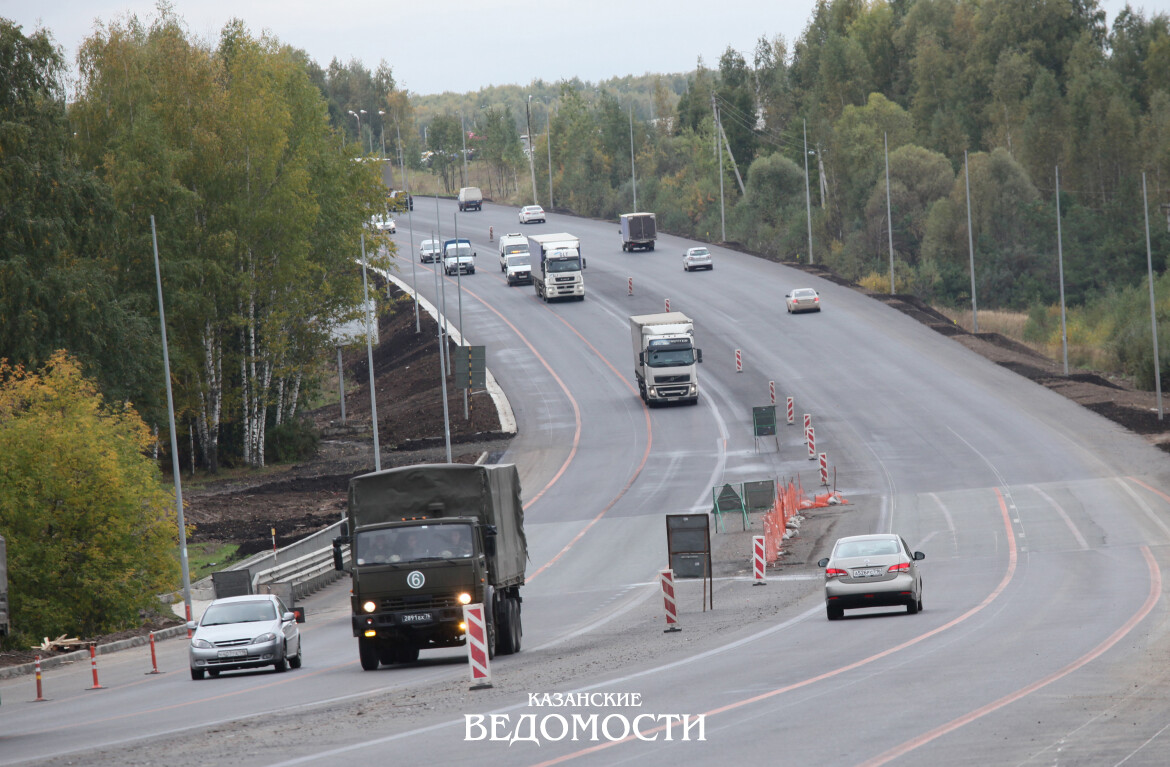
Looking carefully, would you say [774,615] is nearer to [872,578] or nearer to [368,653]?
[872,578]

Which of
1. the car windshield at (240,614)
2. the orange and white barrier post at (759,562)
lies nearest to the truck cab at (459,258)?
the orange and white barrier post at (759,562)

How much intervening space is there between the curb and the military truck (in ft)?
30.3

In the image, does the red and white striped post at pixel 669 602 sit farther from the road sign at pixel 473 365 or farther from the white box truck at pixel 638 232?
the white box truck at pixel 638 232

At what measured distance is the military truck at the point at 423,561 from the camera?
19766 millimetres

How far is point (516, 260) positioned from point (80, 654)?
6619 cm

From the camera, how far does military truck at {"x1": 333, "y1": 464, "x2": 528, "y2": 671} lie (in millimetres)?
19766

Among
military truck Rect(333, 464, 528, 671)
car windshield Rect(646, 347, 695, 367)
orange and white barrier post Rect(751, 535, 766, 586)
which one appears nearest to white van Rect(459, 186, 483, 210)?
car windshield Rect(646, 347, 695, 367)

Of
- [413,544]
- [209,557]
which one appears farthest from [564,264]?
[413,544]

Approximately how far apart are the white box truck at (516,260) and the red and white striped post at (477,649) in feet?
248

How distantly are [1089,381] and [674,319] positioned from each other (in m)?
20.6

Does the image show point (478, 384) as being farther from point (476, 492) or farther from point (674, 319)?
point (476, 492)

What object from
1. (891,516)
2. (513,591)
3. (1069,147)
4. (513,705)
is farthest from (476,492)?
(1069,147)

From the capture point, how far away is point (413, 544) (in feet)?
66.1

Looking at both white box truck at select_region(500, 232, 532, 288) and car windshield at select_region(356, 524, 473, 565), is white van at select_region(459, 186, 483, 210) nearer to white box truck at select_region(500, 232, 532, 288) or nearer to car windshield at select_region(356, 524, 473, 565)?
white box truck at select_region(500, 232, 532, 288)
